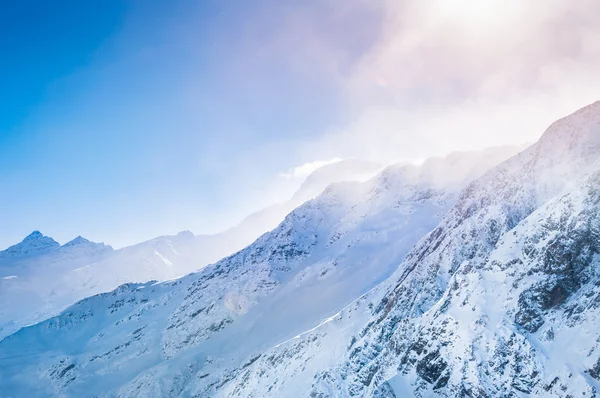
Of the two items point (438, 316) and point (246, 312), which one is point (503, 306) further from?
point (246, 312)

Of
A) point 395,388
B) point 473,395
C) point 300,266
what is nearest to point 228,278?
point 300,266

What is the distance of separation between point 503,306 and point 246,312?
11974 cm

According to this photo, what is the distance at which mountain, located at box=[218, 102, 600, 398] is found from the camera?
1591 inches

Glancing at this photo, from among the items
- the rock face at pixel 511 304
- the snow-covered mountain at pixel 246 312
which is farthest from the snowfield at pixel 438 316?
the snow-covered mountain at pixel 246 312

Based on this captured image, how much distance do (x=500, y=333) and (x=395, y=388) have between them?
1604 centimetres

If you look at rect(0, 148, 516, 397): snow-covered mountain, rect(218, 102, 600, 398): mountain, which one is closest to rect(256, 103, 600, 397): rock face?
rect(218, 102, 600, 398): mountain

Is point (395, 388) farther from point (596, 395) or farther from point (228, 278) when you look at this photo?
point (228, 278)

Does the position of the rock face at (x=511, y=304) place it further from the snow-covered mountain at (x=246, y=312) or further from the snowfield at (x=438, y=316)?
the snow-covered mountain at (x=246, y=312)

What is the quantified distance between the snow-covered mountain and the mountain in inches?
1100

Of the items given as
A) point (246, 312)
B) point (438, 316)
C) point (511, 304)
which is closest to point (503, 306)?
point (511, 304)

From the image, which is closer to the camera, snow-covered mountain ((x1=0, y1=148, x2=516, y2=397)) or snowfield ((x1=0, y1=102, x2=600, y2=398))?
snowfield ((x1=0, y1=102, x2=600, y2=398))

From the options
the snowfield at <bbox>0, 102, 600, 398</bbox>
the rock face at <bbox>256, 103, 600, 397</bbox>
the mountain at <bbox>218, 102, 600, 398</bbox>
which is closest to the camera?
the rock face at <bbox>256, 103, 600, 397</bbox>

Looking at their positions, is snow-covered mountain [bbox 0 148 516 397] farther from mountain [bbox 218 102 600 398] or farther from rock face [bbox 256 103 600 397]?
rock face [bbox 256 103 600 397]

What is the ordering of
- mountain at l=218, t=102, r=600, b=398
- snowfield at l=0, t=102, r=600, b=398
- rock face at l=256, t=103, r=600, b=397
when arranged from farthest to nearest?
1. snowfield at l=0, t=102, r=600, b=398
2. mountain at l=218, t=102, r=600, b=398
3. rock face at l=256, t=103, r=600, b=397
